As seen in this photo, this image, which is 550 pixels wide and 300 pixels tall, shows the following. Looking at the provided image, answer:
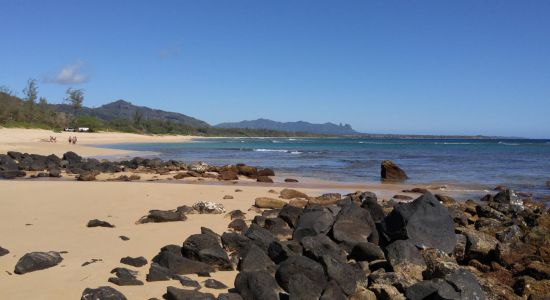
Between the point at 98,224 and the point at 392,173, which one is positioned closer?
the point at 98,224

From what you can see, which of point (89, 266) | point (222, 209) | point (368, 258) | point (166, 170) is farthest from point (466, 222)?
point (166, 170)

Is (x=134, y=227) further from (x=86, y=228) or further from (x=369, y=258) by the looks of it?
(x=369, y=258)

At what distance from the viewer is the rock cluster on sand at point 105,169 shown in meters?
17.4

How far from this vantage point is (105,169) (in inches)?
779

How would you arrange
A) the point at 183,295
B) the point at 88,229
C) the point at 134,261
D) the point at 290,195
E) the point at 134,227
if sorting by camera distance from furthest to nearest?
the point at 290,195 < the point at 134,227 < the point at 88,229 < the point at 134,261 < the point at 183,295

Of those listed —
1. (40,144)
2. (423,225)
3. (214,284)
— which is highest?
(423,225)

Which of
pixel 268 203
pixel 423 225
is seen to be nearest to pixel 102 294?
pixel 423 225

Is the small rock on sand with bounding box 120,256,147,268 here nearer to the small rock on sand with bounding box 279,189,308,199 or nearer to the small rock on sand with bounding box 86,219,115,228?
the small rock on sand with bounding box 86,219,115,228

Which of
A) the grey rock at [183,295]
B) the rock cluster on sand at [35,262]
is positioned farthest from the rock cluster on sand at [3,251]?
the grey rock at [183,295]

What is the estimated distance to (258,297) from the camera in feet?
15.3

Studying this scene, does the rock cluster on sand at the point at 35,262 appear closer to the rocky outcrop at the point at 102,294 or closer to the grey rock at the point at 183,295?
the rocky outcrop at the point at 102,294

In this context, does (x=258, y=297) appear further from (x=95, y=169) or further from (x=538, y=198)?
(x=95, y=169)

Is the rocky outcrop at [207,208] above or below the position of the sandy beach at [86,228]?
above

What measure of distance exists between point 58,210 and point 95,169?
10.5 m
